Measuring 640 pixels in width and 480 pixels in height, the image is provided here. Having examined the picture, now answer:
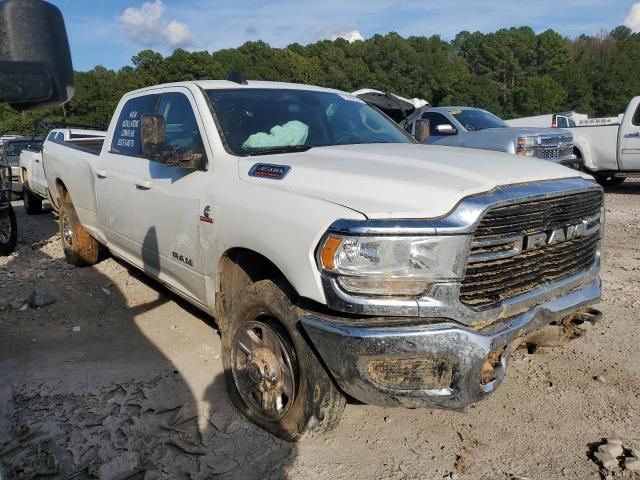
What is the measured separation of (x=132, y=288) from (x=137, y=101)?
199cm

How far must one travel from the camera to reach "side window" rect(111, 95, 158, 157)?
15.1ft

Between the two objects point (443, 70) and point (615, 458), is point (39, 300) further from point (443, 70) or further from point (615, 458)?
point (443, 70)

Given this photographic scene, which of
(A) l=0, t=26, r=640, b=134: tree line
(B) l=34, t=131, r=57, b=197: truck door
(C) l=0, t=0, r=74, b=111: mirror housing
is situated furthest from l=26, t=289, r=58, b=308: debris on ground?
(A) l=0, t=26, r=640, b=134: tree line

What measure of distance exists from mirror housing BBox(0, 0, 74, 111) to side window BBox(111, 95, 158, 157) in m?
3.00

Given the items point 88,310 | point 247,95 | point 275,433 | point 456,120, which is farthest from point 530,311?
point 456,120

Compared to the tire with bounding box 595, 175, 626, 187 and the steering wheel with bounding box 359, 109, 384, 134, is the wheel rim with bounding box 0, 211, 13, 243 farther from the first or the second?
the tire with bounding box 595, 175, 626, 187

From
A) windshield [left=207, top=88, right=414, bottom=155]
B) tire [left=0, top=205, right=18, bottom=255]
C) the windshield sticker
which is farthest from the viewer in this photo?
tire [left=0, top=205, right=18, bottom=255]

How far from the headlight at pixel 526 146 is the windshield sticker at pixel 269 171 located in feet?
25.9

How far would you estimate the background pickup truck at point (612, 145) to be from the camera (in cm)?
1187

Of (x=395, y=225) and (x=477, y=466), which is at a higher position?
(x=395, y=225)

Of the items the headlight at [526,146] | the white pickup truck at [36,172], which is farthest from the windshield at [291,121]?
the headlight at [526,146]

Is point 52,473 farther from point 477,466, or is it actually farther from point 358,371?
point 477,466

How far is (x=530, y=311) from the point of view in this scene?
266 cm

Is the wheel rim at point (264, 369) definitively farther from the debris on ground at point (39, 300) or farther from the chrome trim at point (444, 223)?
the debris on ground at point (39, 300)
